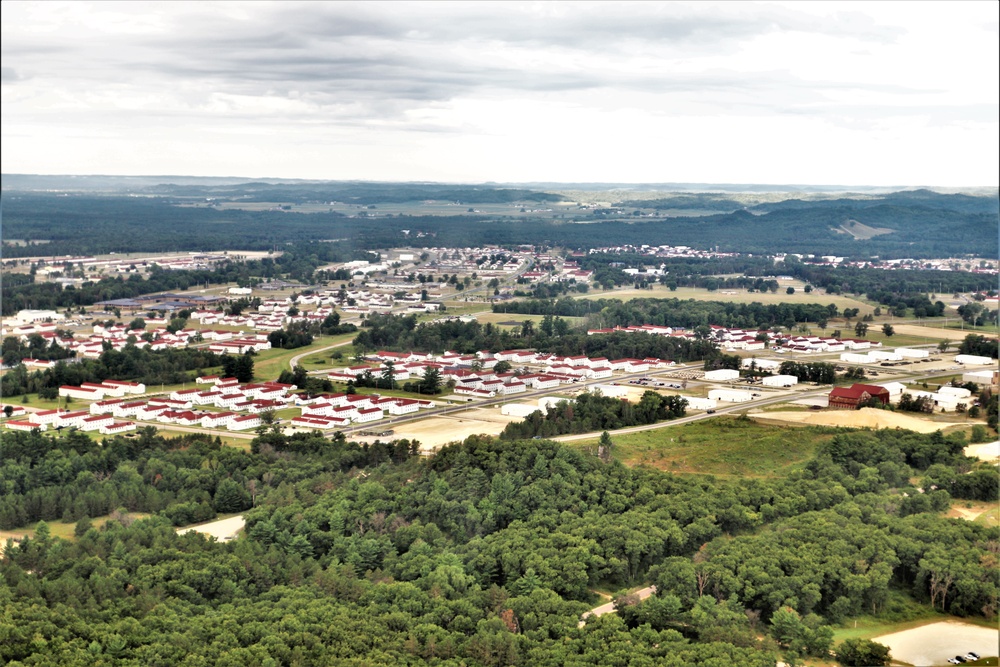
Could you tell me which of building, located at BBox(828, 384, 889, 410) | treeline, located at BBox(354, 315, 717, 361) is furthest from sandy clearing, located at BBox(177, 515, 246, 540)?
treeline, located at BBox(354, 315, 717, 361)

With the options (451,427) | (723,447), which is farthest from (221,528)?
(723,447)

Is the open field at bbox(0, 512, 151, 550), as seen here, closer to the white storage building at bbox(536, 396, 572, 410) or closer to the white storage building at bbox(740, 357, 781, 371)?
the white storage building at bbox(536, 396, 572, 410)

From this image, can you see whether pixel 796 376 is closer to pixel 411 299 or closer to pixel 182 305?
pixel 411 299

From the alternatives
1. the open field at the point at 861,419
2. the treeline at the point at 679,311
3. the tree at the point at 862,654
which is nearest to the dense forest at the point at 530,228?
the treeline at the point at 679,311

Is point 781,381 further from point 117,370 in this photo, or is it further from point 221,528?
point 117,370

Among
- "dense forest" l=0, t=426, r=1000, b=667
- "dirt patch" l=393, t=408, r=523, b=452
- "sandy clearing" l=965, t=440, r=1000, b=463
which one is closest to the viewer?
"dense forest" l=0, t=426, r=1000, b=667

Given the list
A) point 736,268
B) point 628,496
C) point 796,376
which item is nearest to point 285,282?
point 736,268
